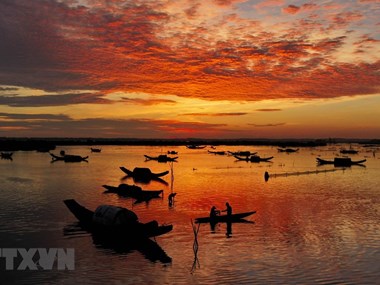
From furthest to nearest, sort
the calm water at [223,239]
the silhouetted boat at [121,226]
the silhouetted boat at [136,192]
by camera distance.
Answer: the silhouetted boat at [136,192], the silhouetted boat at [121,226], the calm water at [223,239]

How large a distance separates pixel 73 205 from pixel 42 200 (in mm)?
11945

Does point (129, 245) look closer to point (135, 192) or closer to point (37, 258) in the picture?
point (37, 258)

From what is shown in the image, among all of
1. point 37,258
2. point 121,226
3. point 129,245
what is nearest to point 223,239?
point 129,245

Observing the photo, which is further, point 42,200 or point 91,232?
point 42,200

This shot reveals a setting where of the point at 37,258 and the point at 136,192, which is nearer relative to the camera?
the point at 37,258

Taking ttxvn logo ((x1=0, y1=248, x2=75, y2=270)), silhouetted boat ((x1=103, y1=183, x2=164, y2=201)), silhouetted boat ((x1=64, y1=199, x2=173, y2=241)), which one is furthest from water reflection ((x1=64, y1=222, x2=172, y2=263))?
silhouetted boat ((x1=103, y1=183, x2=164, y2=201))

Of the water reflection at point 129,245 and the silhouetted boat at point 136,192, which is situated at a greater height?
the silhouetted boat at point 136,192

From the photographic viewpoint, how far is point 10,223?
29.0m

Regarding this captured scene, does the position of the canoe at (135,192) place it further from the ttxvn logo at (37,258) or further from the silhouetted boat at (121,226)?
the ttxvn logo at (37,258)

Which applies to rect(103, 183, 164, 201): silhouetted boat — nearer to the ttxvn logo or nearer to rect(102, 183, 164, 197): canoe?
rect(102, 183, 164, 197): canoe

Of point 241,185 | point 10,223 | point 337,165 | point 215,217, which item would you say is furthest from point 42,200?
point 337,165

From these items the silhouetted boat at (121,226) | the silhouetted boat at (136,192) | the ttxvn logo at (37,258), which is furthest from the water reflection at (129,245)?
the silhouetted boat at (136,192)

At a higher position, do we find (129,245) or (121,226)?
(121,226)

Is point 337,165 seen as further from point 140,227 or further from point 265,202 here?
point 140,227
